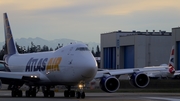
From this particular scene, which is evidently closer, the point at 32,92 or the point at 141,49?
the point at 32,92

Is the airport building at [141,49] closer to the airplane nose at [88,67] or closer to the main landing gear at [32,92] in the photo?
the main landing gear at [32,92]

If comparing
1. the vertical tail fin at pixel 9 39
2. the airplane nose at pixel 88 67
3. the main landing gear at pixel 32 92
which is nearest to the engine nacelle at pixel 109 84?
the airplane nose at pixel 88 67

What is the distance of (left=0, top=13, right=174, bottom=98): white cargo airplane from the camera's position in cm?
3684

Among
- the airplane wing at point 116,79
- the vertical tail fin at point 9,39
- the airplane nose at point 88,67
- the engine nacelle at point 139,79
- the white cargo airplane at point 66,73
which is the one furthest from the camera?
the vertical tail fin at point 9,39

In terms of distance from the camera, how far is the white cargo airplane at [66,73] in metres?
36.8

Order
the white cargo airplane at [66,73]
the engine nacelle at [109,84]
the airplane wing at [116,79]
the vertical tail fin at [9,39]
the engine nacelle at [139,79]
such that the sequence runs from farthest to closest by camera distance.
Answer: the vertical tail fin at [9,39] < the engine nacelle at [139,79] < the airplane wing at [116,79] < the engine nacelle at [109,84] < the white cargo airplane at [66,73]

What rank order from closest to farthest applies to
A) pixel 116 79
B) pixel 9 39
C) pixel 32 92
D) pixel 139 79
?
1. pixel 116 79
2. pixel 139 79
3. pixel 32 92
4. pixel 9 39

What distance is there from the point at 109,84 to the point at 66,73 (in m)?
3.46

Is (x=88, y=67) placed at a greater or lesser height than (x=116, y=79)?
greater

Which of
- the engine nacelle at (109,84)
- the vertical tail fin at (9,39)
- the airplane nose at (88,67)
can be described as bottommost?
the engine nacelle at (109,84)

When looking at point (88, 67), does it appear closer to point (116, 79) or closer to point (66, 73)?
point (66, 73)

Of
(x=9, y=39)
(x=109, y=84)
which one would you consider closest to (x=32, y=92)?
(x=109, y=84)

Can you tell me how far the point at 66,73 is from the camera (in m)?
38.3

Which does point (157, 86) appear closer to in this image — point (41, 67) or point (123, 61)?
point (41, 67)
